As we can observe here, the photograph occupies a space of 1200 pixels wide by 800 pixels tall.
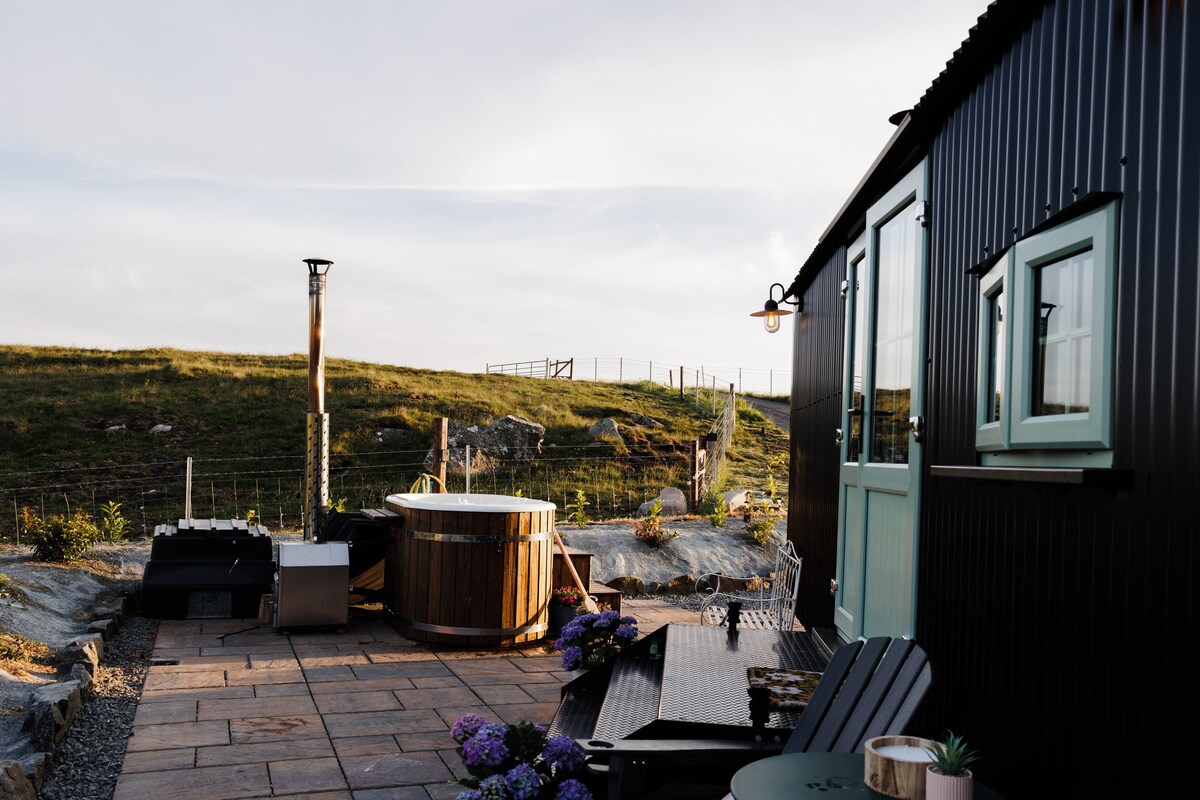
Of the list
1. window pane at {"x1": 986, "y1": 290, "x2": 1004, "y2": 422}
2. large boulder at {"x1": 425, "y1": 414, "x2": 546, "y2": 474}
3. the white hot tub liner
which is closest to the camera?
window pane at {"x1": 986, "y1": 290, "x2": 1004, "y2": 422}

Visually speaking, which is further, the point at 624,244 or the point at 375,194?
the point at 624,244

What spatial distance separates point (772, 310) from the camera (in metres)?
7.79

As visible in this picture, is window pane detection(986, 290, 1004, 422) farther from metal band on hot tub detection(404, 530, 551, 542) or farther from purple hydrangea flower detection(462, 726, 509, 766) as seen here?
metal band on hot tub detection(404, 530, 551, 542)

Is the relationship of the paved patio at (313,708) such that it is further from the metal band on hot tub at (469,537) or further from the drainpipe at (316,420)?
the drainpipe at (316,420)

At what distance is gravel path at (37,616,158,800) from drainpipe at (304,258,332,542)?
7.72ft

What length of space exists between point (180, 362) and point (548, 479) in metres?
12.8

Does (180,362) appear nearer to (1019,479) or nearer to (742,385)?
(742,385)

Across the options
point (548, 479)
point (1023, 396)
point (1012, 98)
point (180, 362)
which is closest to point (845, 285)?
point (1012, 98)

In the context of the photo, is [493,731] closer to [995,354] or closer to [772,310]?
[995,354]

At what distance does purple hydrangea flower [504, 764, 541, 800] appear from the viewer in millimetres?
2801

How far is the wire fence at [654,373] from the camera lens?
28609 millimetres

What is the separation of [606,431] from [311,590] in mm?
14005

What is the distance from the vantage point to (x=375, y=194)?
1207 centimetres

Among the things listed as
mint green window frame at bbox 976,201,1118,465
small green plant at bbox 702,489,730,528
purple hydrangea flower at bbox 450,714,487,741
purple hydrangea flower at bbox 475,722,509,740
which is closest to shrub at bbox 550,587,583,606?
purple hydrangea flower at bbox 450,714,487,741
